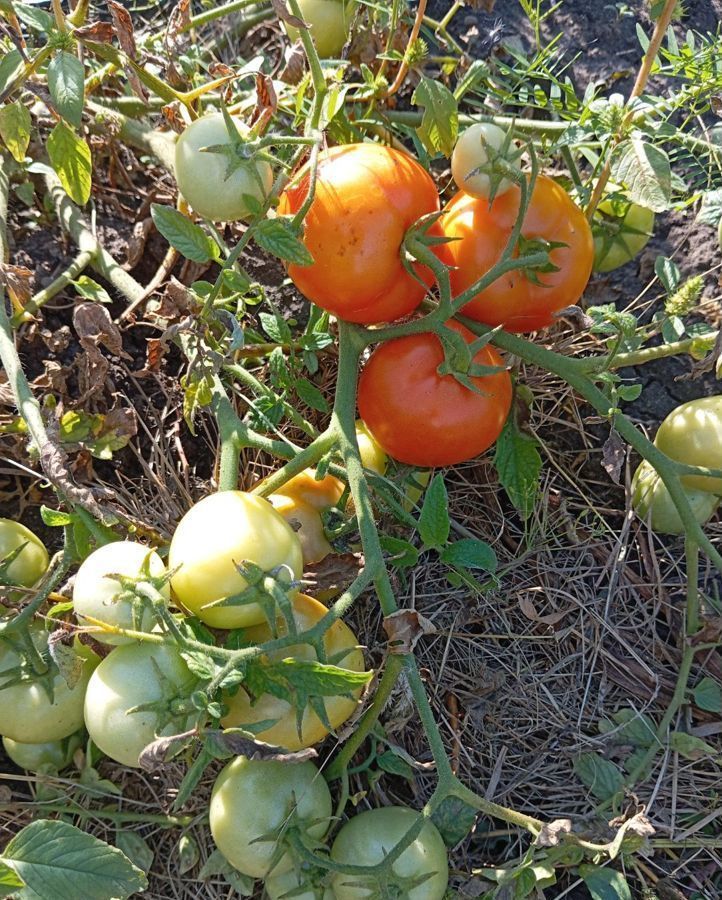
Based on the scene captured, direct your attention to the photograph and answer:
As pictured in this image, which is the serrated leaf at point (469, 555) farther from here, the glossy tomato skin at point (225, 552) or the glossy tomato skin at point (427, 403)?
the glossy tomato skin at point (225, 552)

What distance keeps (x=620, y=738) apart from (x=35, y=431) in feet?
3.89

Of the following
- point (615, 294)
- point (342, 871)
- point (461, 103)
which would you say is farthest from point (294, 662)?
point (461, 103)

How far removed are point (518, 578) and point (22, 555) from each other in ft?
3.11

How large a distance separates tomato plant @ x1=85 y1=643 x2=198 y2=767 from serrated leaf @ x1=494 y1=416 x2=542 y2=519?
0.70 m

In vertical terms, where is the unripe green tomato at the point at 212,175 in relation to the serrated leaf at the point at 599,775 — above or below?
above

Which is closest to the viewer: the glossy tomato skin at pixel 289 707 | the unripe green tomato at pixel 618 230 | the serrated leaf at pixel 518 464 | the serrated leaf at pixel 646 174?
the glossy tomato skin at pixel 289 707

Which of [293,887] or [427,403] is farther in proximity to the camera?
[427,403]

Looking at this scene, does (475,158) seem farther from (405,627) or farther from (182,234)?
(405,627)

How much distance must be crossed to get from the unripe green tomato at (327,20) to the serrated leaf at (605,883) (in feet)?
5.31

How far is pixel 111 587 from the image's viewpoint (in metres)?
1.11

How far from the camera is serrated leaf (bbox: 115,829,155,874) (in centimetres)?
140

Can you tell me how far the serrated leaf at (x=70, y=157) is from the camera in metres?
1.26

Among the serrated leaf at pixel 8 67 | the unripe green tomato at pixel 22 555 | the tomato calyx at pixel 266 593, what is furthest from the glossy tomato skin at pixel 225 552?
the serrated leaf at pixel 8 67

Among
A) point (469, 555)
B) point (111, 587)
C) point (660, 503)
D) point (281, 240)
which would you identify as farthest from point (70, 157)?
point (660, 503)
